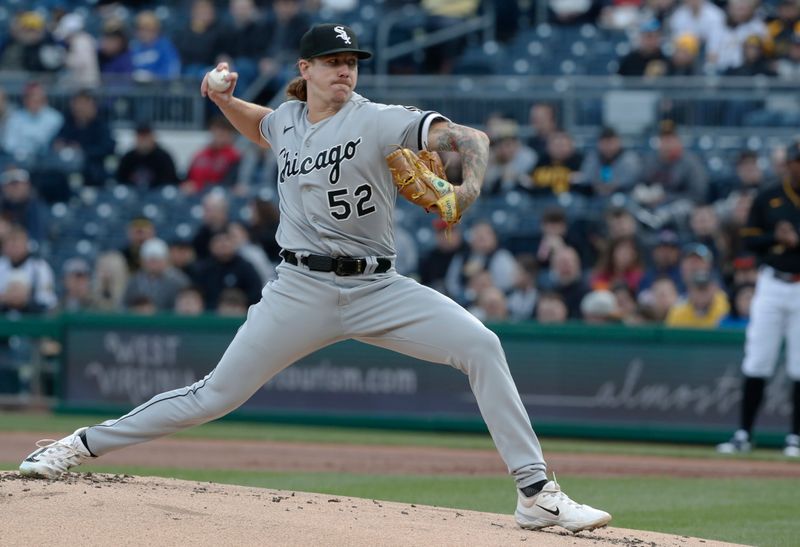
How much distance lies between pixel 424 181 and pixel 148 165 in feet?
35.3

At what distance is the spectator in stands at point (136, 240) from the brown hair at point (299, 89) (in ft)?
27.4

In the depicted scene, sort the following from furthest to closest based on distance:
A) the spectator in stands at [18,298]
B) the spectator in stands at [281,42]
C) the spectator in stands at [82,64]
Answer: the spectator in stands at [82,64] < the spectator in stands at [281,42] < the spectator in stands at [18,298]

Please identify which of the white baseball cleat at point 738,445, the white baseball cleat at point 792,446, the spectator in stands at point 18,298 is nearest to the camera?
the white baseball cleat at point 792,446

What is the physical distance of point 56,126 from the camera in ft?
54.3

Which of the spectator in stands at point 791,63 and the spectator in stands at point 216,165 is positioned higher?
the spectator in stands at point 791,63

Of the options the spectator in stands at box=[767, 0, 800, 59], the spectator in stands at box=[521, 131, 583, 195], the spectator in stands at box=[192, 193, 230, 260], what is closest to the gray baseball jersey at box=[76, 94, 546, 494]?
the spectator in stands at box=[192, 193, 230, 260]

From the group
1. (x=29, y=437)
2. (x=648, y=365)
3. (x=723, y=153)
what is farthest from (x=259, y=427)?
(x=723, y=153)

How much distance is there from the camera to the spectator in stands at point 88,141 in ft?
53.0

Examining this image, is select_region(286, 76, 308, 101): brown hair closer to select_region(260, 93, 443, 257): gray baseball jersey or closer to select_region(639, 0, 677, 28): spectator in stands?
select_region(260, 93, 443, 257): gray baseball jersey

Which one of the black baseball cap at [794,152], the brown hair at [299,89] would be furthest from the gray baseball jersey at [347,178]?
the black baseball cap at [794,152]

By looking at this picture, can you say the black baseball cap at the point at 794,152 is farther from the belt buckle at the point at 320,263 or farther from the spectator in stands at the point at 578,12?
the spectator in stands at the point at 578,12

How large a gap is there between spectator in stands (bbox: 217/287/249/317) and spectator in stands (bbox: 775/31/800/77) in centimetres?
610

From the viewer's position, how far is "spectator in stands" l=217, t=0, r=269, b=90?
17.3m

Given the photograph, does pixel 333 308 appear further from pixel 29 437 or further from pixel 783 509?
pixel 29 437
